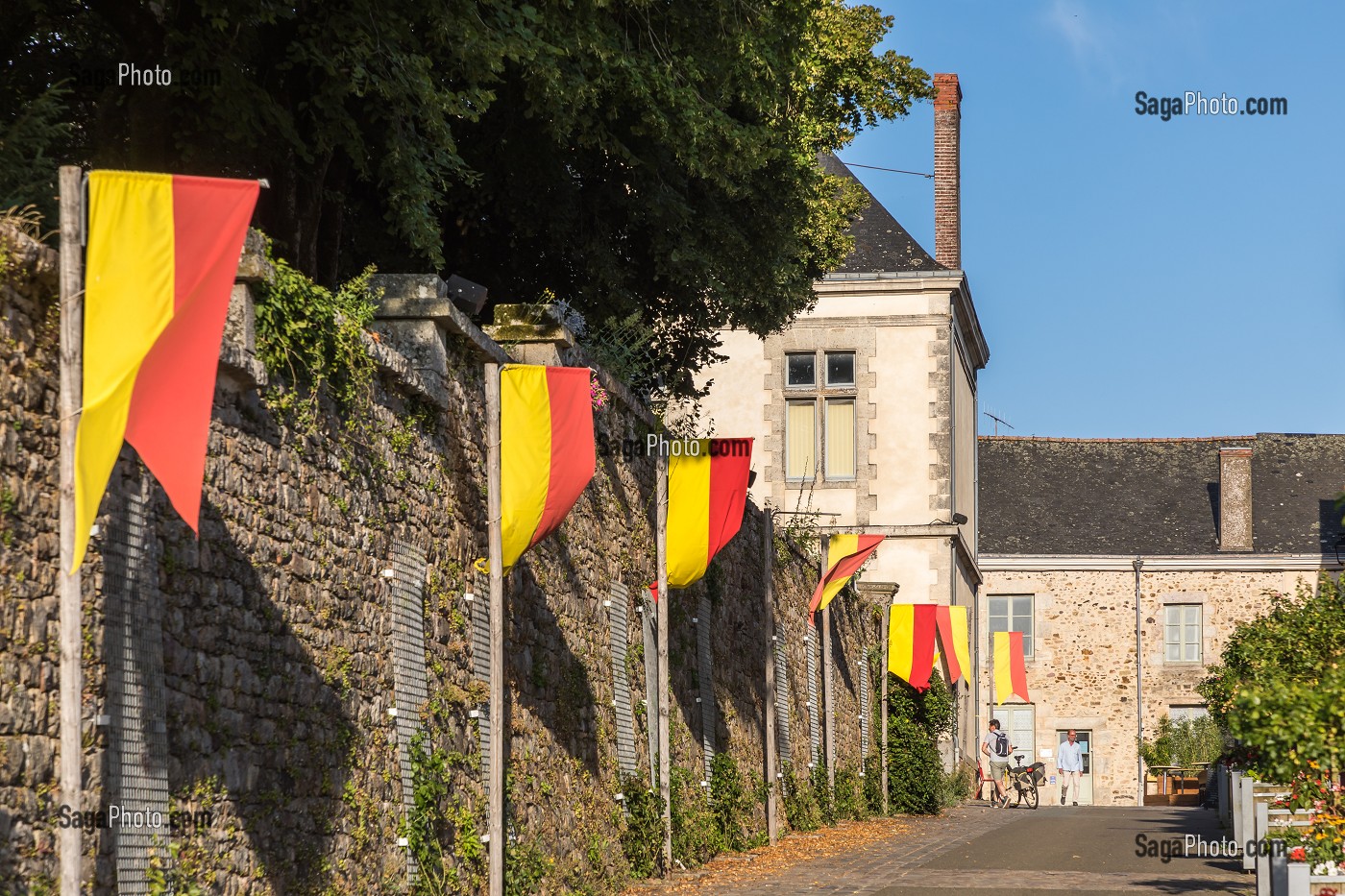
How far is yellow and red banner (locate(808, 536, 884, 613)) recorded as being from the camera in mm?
20031

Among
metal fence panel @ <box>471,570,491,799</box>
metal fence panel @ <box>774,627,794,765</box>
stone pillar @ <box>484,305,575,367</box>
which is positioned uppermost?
stone pillar @ <box>484,305,575,367</box>

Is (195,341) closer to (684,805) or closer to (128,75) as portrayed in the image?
(128,75)

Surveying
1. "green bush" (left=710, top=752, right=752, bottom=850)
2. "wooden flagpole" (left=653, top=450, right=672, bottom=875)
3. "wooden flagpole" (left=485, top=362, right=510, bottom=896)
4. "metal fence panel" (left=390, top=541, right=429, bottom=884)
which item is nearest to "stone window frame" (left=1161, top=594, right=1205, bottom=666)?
"green bush" (left=710, top=752, right=752, bottom=850)

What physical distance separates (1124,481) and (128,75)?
122ft

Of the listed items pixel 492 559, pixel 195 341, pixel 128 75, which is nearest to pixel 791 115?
pixel 128 75

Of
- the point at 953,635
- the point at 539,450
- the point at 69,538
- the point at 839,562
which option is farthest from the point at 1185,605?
the point at 69,538

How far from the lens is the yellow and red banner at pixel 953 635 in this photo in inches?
1001

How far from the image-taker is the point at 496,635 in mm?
9023

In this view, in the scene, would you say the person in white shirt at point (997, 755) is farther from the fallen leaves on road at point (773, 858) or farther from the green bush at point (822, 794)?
the green bush at point (822, 794)

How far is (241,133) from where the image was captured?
10.8 meters

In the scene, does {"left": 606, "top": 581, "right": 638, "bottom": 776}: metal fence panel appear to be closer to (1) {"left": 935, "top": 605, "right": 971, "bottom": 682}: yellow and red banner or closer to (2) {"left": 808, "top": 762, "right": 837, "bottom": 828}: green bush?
(2) {"left": 808, "top": 762, "right": 837, "bottom": 828}: green bush

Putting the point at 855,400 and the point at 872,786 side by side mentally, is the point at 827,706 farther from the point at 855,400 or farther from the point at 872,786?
the point at 855,400

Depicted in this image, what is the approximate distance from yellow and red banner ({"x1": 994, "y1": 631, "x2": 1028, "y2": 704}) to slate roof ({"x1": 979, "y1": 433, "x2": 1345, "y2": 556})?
23.1 feet

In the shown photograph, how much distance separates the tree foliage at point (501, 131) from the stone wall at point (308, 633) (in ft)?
7.13
